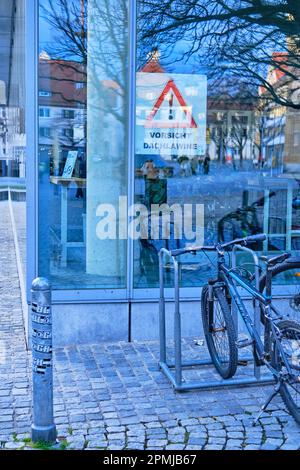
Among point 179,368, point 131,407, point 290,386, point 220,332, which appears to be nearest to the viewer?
point 290,386

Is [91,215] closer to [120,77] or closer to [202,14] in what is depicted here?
[120,77]

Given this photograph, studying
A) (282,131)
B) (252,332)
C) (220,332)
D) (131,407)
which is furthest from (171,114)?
(131,407)

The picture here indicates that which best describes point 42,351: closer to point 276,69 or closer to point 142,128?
point 142,128

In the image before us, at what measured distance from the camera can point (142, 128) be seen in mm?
5844

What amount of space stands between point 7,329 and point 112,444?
2964 millimetres

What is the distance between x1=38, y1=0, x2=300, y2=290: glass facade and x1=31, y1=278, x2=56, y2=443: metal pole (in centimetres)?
218

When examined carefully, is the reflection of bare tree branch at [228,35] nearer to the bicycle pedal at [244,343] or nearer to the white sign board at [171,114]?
the white sign board at [171,114]

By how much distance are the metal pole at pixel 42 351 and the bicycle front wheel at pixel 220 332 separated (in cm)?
149

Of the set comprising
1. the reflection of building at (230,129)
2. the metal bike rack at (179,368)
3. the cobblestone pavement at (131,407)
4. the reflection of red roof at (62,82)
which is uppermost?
the reflection of red roof at (62,82)

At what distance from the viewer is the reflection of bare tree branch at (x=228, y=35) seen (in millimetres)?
5875

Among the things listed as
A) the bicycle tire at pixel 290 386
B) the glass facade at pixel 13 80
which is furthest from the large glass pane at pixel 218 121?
the bicycle tire at pixel 290 386

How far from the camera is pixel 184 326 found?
588 centimetres

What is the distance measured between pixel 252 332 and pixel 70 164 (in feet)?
8.36
